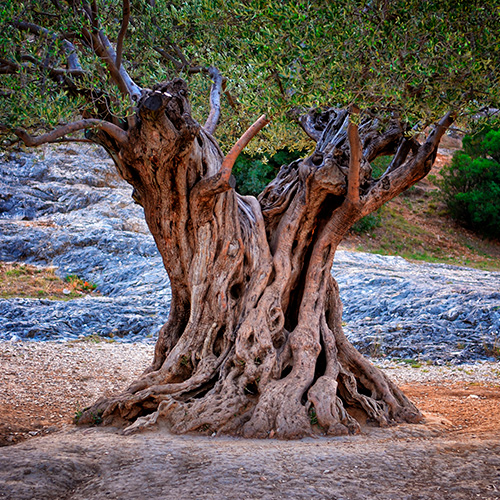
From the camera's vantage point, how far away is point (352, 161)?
22.4 ft

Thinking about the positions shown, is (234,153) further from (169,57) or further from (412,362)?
(412,362)

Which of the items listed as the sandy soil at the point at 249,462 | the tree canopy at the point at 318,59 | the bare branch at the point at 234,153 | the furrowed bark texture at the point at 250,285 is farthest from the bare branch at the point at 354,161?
the sandy soil at the point at 249,462

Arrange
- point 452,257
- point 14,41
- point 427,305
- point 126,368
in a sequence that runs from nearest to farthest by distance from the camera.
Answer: point 14,41 → point 126,368 → point 427,305 → point 452,257

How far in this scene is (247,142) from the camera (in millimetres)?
7152

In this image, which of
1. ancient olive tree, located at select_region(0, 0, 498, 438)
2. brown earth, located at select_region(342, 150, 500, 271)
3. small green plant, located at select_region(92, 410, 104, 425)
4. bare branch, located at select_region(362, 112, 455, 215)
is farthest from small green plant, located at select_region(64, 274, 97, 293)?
brown earth, located at select_region(342, 150, 500, 271)

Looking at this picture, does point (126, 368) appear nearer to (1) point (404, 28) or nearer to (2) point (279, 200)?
(2) point (279, 200)

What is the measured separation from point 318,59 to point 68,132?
295cm

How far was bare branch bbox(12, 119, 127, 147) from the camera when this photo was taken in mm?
5523

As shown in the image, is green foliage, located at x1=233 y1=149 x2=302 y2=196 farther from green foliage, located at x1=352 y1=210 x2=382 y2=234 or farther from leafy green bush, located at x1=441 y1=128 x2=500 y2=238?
leafy green bush, located at x1=441 y1=128 x2=500 y2=238

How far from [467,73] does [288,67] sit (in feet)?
6.62

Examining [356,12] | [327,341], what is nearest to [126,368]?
[327,341]

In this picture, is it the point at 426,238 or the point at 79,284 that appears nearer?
the point at 79,284

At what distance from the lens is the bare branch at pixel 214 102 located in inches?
304

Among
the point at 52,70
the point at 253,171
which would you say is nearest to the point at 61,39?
the point at 52,70
